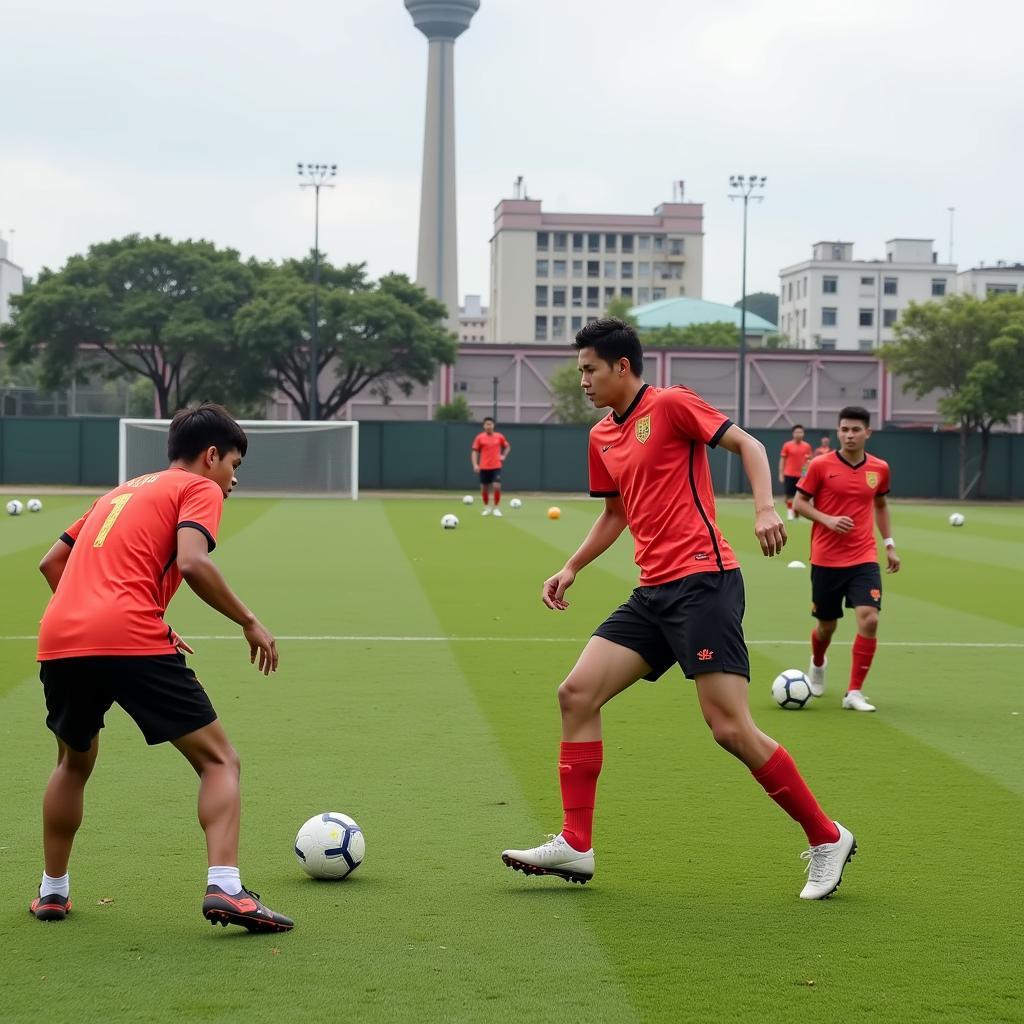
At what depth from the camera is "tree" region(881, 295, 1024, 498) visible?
51.7 m

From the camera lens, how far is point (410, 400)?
71.9m

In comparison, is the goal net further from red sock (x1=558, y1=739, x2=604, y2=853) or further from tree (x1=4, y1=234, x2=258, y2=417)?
red sock (x1=558, y1=739, x2=604, y2=853)

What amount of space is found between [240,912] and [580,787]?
1450 millimetres

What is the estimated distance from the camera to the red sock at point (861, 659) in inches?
393

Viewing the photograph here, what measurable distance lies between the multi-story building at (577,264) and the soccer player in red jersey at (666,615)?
140 m

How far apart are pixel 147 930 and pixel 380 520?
2787cm

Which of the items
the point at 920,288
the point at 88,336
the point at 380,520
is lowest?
the point at 380,520

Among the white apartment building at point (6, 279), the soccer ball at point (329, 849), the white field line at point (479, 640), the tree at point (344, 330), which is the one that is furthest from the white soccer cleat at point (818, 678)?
the white apartment building at point (6, 279)

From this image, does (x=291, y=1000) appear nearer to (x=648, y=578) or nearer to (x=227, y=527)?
(x=648, y=578)

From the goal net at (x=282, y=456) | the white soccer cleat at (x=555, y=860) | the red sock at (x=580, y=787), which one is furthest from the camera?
the goal net at (x=282, y=456)

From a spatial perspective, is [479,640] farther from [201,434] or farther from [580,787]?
[201,434]

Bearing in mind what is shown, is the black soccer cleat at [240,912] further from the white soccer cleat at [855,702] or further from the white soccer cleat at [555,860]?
the white soccer cleat at [855,702]

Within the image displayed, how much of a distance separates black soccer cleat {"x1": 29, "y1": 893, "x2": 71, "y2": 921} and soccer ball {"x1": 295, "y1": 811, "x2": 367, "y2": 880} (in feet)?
3.06

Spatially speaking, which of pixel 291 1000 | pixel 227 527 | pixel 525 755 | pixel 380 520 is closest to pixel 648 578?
pixel 291 1000
